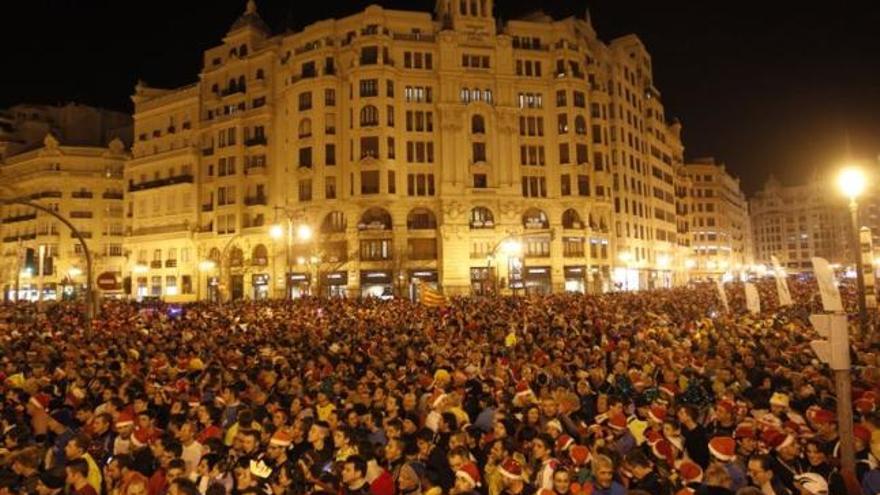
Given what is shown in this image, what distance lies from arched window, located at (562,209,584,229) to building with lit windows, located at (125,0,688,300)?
19 centimetres

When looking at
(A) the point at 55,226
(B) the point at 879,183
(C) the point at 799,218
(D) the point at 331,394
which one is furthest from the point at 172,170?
(C) the point at 799,218

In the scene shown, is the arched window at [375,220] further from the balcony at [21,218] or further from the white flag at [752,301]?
the balcony at [21,218]

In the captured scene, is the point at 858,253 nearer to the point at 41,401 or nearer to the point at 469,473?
the point at 469,473

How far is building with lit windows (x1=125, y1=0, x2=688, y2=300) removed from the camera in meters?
61.1

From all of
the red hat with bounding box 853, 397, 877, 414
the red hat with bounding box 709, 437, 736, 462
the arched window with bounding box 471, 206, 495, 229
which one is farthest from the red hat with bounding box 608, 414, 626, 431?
the arched window with bounding box 471, 206, 495, 229

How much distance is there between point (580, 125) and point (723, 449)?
62181 mm

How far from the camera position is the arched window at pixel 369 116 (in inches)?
2427

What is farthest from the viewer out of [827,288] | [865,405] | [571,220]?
[571,220]

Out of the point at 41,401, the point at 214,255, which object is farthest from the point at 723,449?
the point at 214,255

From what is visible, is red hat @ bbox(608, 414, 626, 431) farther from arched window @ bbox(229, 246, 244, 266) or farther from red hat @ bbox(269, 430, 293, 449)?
Result: arched window @ bbox(229, 246, 244, 266)

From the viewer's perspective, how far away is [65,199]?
271 ft

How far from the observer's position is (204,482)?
7.52 m

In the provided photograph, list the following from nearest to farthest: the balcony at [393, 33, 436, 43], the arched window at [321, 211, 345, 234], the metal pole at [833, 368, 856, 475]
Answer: the metal pole at [833, 368, 856, 475]
the arched window at [321, 211, 345, 234]
the balcony at [393, 33, 436, 43]

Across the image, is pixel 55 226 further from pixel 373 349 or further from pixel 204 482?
pixel 204 482
